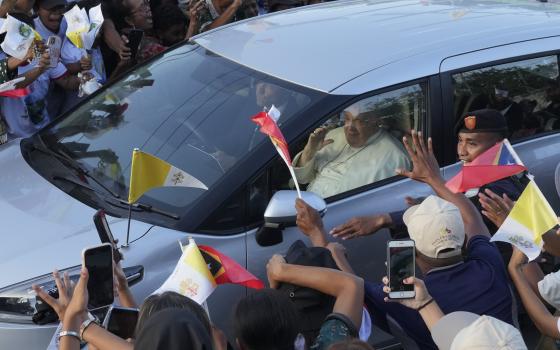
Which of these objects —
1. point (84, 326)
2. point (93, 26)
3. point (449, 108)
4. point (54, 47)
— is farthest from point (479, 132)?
point (54, 47)

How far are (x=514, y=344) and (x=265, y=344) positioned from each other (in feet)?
2.59

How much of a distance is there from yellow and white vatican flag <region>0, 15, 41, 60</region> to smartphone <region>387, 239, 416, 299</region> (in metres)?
3.35

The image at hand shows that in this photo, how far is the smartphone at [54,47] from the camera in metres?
5.98

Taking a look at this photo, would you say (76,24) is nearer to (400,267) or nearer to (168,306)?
(400,267)

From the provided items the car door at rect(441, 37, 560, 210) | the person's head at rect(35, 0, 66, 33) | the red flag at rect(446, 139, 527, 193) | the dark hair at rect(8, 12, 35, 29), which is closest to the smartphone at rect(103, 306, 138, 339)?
the red flag at rect(446, 139, 527, 193)

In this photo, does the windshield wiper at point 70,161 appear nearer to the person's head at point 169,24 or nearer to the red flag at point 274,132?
the red flag at point 274,132

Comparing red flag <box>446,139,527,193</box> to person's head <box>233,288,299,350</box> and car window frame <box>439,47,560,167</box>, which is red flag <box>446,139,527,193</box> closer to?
car window frame <box>439,47,560,167</box>

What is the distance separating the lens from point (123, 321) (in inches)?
131

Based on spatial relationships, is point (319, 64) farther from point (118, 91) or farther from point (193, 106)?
point (118, 91)

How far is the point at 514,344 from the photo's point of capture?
2.61m

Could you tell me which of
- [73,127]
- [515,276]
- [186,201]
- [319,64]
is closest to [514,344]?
[515,276]

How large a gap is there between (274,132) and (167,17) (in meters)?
3.64

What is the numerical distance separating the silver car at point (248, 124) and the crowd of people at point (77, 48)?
3.52 ft

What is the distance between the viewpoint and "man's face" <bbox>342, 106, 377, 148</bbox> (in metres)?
4.48
